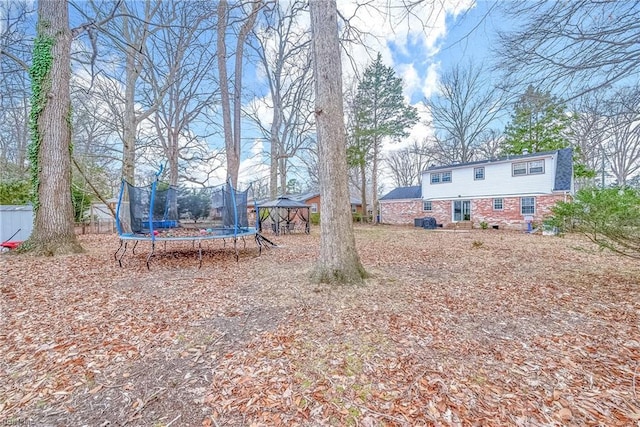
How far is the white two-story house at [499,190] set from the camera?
1491cm

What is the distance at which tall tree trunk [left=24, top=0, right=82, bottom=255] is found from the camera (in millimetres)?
5930

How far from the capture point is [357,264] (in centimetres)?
438

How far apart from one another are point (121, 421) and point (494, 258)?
7276 mm

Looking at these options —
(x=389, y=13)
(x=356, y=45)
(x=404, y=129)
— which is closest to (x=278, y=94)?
(x=404, y=129)

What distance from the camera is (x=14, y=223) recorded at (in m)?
7.64

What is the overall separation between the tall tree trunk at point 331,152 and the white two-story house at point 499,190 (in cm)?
1403

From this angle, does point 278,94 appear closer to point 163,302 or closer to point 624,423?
point 163,302

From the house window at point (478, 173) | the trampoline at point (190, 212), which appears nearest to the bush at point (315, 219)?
the house window at point (478, 173)

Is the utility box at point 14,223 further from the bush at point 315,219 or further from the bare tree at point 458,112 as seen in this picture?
the bare tree at point 458,112

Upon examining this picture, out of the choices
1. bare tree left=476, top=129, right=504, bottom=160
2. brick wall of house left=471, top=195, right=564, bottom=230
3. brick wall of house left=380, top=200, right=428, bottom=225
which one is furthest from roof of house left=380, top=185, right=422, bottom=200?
bare tree left=476, top=129, right=504, bottom=160

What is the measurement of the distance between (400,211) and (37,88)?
19.4m

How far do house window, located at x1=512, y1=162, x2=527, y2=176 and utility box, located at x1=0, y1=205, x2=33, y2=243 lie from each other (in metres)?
20.6

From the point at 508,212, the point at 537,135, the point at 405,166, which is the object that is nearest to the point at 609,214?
the point at 508,212

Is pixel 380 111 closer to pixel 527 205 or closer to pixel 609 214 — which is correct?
pixel 527 205
